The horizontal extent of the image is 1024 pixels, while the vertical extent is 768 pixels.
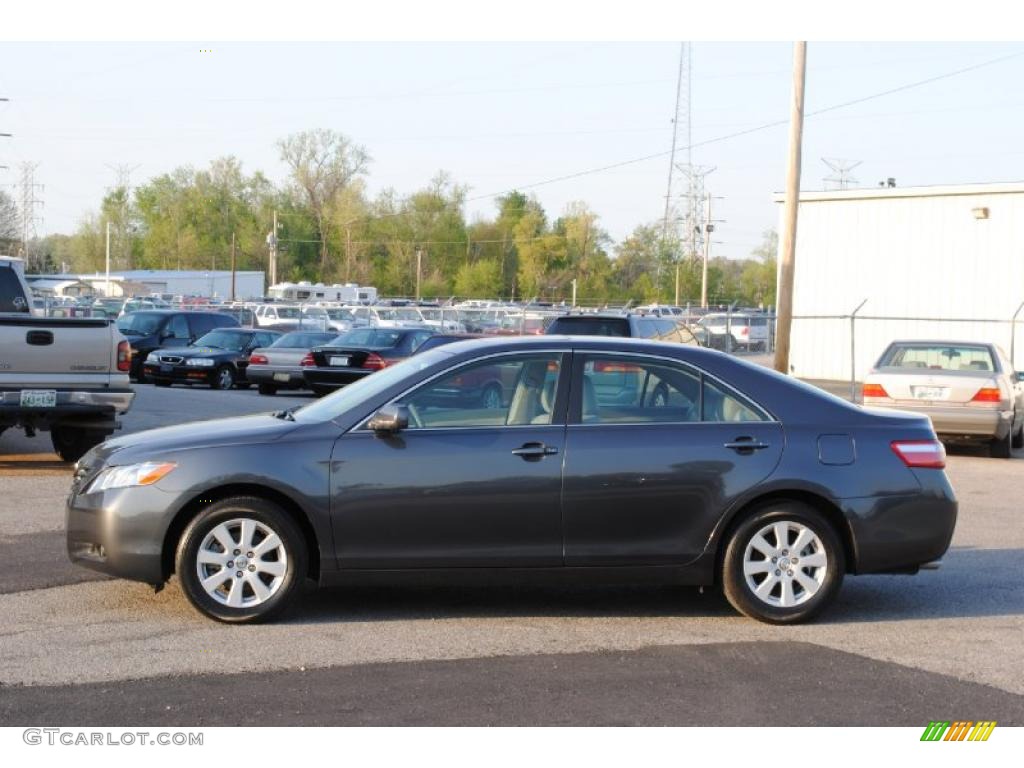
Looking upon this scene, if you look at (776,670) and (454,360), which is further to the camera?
(454,360)

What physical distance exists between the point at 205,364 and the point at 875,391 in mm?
16237

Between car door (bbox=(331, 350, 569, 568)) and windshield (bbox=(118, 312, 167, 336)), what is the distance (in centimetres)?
2717

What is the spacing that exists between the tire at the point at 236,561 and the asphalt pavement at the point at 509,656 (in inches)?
5.3

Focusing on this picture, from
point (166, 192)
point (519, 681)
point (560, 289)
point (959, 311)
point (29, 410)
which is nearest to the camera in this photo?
point (519, 681)

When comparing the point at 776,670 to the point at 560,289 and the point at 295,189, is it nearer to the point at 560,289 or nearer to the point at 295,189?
the point at 560,289

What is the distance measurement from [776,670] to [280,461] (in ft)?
9.01

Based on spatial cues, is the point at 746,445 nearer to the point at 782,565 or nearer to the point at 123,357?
the point at 782,565

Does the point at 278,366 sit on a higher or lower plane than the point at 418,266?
lower

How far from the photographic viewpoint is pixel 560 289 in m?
A: 107

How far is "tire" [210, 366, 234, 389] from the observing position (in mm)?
30094

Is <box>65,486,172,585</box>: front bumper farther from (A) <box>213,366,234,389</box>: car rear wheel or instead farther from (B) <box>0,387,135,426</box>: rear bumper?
(A) <box>213,366,234,389</box>: car rear wheel

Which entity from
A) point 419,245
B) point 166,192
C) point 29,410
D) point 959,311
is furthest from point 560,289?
point 29,410

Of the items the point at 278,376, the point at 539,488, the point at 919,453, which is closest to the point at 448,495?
the point at 539,488

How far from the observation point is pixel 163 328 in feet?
111
